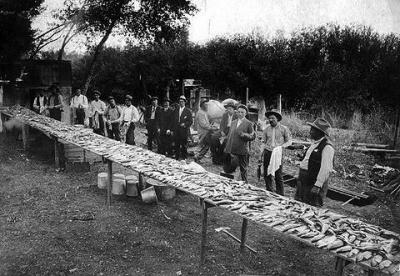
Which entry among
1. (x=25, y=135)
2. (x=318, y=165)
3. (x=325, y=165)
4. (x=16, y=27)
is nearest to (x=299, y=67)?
(x=16, y=27)

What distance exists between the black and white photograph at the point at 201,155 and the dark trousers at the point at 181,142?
4cm

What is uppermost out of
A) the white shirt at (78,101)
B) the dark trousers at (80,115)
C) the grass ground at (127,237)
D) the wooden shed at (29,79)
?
the wooden shed at (29,79)

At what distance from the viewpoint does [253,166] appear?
10336 mm

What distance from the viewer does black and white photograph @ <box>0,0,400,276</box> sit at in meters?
4.69

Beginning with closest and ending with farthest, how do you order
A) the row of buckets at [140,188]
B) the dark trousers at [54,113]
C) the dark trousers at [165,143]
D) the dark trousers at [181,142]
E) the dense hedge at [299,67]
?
the row of buckets at [140,188], the dark trousers at [181,142], the dark trousers at [165,143], the dark trousers at [54,113], the dense hedge at [299,67]

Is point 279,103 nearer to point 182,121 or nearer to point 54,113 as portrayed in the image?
point 182,121

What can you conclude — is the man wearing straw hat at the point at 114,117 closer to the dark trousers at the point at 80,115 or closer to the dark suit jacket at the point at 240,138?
the dark trousers at the point at 80,115

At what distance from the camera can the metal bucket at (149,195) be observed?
694 centimetres

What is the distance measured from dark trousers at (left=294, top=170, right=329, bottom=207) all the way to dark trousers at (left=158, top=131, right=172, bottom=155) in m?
5.58

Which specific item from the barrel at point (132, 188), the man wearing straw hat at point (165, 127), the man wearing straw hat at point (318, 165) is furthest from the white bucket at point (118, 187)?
the man wearing straw hat at point (318, 165)

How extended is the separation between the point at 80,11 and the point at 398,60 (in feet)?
48.2

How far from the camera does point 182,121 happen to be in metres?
10.4

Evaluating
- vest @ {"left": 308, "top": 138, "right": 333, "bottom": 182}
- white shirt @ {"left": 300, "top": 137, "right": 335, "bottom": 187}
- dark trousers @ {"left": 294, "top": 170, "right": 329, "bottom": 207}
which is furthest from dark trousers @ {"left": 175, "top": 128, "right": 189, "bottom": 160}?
white shirt @ {"left": 300, "top": 137, "right": 335, "bottom": 187}

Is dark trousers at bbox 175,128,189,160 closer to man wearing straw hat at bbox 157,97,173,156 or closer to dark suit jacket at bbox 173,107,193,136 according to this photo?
dark suit jacket at bbox 173,107,193,136
